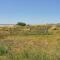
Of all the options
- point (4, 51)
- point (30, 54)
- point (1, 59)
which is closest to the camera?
point (30, 54)

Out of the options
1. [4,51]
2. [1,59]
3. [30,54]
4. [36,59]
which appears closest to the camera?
[36,59]

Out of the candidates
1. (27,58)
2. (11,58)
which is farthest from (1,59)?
(27,58)

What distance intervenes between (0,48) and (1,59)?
13.9ft

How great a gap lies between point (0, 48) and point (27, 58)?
6.19 m

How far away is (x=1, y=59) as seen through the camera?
50.5 feet

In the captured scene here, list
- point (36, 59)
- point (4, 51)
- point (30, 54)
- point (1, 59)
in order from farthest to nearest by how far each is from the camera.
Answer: point (4, 51), point (1, 59), point (30, 54), point (36, 59)

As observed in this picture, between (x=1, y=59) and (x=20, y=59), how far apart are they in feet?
6.99

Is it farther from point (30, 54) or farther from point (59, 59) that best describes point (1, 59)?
point (59, 59)

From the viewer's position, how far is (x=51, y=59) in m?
13.7

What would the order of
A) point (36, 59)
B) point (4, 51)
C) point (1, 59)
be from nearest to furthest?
point (36, 59) → point (1, 59) → point (4, 51)

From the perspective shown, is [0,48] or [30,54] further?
[0,48]

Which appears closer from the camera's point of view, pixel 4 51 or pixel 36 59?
pixel 36 59

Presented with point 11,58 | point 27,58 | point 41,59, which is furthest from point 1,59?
point 41,59

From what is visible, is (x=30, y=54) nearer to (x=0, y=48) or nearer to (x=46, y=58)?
(x=46, y=58)
